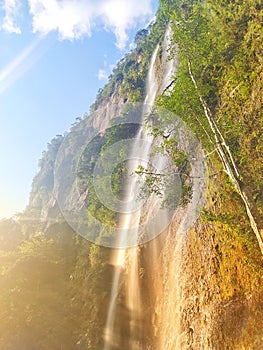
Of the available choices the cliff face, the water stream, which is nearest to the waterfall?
the water stream

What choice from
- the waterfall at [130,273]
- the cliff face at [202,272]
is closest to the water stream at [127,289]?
the waterfall at [130,273]

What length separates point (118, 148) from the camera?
1214 inches

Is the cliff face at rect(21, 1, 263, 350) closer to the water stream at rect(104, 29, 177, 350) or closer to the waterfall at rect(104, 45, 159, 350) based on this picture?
the water stream at rect(104, 29, 177, 350)

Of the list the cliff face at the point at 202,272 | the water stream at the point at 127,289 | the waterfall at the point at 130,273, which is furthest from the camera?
the waterfall at the point at 130,273

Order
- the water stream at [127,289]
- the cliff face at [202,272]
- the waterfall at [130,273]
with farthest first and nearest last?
the waterfall at [130,273] < the water stream at [127,289] < the cliff face at [202,272]

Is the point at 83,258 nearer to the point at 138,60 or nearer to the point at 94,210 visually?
the point at 94,210

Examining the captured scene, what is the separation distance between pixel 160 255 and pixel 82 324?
23.1 ft

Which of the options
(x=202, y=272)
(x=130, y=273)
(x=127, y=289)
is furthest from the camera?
(x=130, y=273)

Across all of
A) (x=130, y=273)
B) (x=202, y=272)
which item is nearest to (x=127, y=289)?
(x=130, y=273)

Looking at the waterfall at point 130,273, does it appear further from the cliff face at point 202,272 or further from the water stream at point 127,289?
the cliff face at point 202,272

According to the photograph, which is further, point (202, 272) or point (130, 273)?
point (130, 273)

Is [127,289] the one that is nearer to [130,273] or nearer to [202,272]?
[130,273]

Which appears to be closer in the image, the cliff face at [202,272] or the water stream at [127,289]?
the cliff face at [202,272]

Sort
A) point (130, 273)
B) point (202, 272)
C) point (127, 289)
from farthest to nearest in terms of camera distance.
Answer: point (130, 273) → point (127, 289) → point (202, 272)
